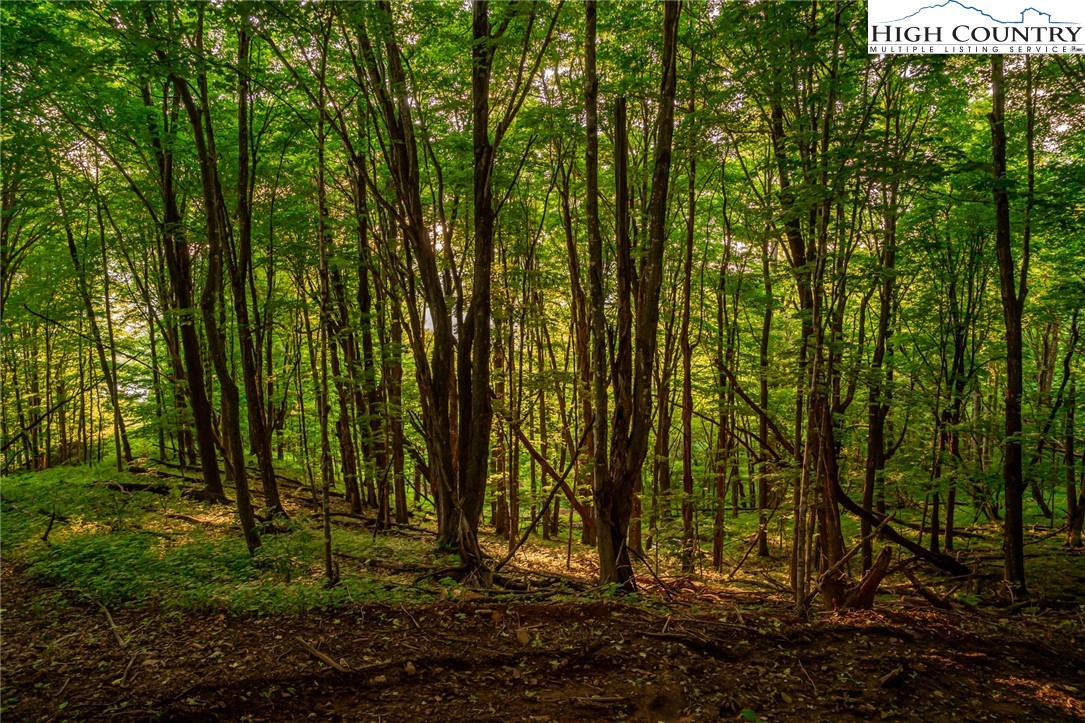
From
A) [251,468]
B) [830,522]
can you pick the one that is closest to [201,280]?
[251,468]

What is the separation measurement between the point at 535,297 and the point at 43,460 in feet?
72.8

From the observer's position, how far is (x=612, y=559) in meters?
6.07

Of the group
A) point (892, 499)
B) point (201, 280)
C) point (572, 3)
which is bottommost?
Answer: point (892, 499)

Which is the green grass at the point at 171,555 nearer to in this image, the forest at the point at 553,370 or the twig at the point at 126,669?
the forest at the point at 553,370

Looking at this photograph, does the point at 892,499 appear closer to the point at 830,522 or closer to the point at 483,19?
the point at 830,522

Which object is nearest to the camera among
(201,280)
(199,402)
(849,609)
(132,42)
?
(132,42)

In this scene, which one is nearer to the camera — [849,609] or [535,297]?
[849,609]

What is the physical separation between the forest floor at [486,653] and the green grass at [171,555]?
6 cm

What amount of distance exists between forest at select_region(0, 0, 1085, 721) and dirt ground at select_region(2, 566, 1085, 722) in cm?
4

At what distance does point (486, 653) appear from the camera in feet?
14.3

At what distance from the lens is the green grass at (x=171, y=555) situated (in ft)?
18.7

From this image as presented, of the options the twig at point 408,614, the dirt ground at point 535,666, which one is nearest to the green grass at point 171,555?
the twig at point 408,614

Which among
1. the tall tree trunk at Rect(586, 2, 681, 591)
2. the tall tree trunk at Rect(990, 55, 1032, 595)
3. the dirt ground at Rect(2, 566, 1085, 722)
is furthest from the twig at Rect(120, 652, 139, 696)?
the tall tree trunk at Rect(990, 55, 1032, 595)

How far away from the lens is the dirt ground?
362 cm
